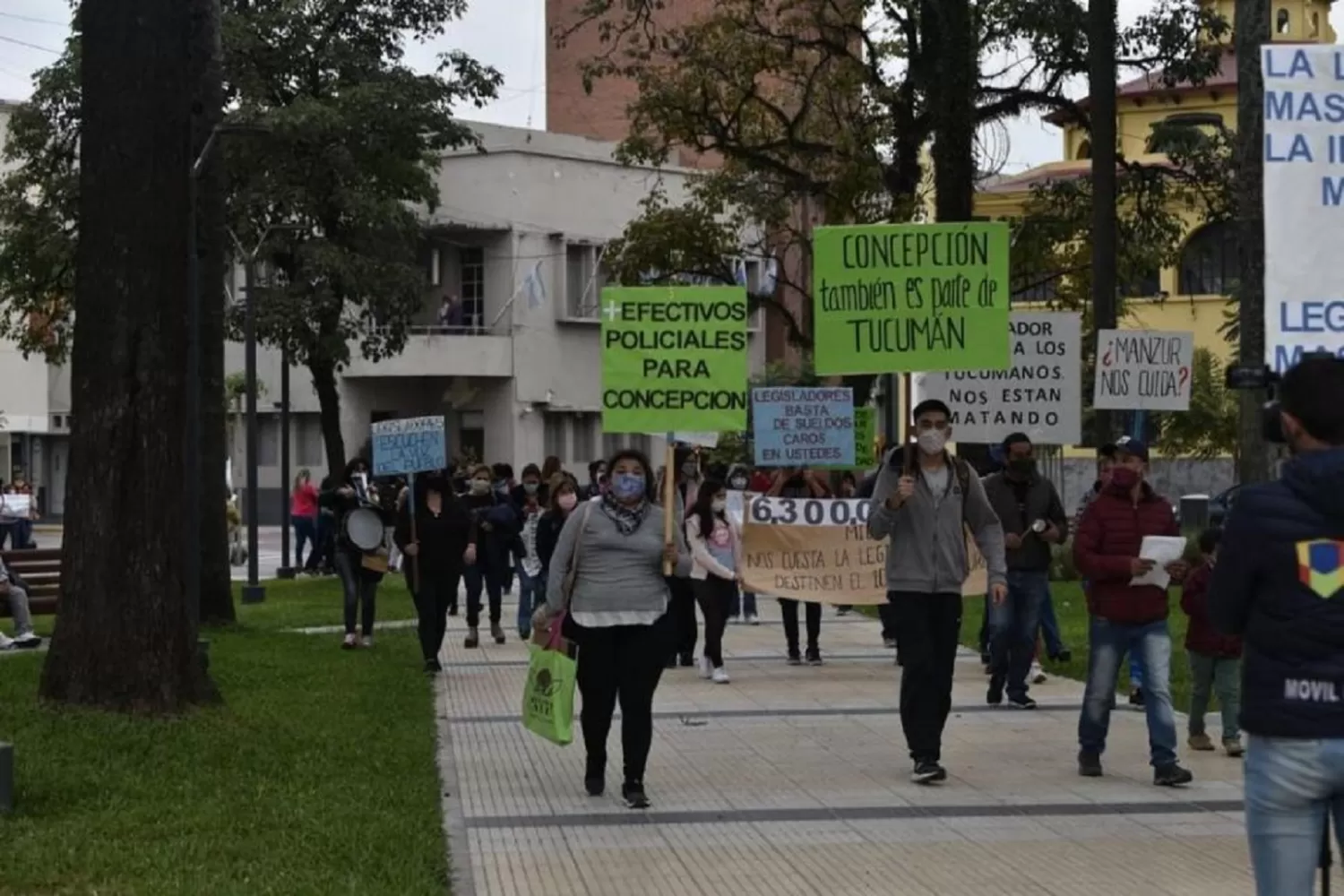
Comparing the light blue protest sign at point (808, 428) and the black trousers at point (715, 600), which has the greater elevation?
the light blue protest sign at point (808, 428)

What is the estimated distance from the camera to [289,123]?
34688 millimetres

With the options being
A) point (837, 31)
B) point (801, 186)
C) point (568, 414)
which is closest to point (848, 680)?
point (837, 31)

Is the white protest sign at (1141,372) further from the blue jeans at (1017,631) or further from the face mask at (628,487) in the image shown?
the face mask at (628,487)

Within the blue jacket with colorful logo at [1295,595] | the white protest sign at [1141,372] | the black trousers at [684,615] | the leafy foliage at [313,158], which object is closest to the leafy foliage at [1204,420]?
the leafy foliage at [313,158]

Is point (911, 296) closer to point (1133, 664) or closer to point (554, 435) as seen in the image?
point (1133, 664)

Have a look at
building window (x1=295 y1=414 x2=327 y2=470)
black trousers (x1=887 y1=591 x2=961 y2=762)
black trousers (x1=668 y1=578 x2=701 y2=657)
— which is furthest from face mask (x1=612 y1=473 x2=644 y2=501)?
building window (x1=295 y1=414 x2=327 y2=470)

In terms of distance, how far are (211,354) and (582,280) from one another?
127ft

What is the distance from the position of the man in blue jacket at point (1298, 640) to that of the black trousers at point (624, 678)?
544cm

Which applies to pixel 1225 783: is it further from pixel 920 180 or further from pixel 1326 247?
pixel 920 180

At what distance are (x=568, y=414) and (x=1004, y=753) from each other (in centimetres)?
4834

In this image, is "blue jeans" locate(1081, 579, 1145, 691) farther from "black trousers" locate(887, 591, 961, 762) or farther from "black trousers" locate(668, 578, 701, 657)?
"black trousers" locate(668, 578, 701, 657)

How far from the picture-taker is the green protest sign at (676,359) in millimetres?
12414

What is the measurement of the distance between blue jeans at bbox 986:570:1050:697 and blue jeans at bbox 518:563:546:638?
271 inches

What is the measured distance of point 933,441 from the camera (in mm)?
11289
